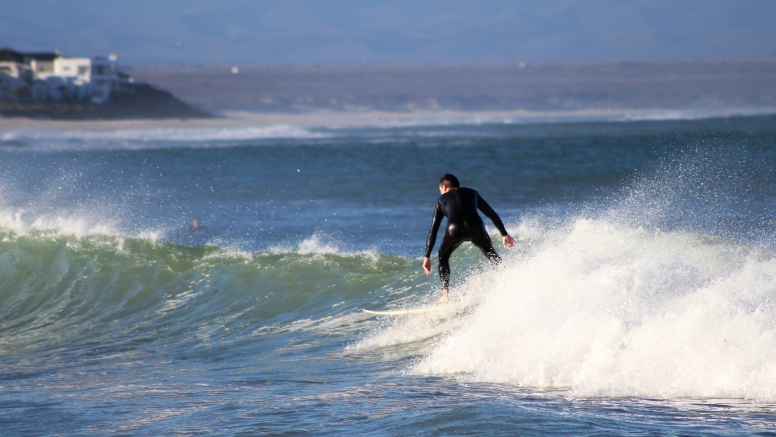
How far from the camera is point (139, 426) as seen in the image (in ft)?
19.4

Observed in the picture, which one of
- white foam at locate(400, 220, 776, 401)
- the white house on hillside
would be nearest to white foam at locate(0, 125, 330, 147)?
the white house on hillside

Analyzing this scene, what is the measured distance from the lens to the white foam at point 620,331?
6156 millimetres

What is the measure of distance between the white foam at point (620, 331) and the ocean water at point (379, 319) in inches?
0.8

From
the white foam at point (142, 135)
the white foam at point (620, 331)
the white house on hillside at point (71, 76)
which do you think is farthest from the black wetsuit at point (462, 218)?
the white house on hillside at point (71, 76)

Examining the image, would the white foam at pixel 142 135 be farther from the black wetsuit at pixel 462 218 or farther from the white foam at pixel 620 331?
the white foam at pixel 620 331

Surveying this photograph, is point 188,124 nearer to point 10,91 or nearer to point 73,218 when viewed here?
point 10,91

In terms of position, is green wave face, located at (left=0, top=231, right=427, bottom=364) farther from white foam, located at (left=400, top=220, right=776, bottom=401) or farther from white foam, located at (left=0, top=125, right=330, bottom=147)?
white foam, located at (left=0, top=125, right=330, bottom=147)

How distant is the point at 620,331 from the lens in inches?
265

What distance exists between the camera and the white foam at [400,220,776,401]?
6156 millimetres

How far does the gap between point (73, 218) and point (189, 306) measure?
17.9 feet

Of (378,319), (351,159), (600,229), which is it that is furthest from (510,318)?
(351,159)

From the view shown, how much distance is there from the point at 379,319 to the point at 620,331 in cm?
382

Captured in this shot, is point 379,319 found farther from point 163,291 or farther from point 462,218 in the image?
point 163,291

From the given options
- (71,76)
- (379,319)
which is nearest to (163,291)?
(379,319)
